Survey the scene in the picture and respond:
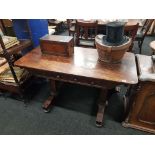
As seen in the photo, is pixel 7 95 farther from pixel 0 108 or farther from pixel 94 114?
pixel 94 114

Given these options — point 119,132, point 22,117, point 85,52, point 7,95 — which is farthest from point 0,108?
point 119,132

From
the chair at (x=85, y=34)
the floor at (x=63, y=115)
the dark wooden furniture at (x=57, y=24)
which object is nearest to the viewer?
the floor at (x=63, y=115)

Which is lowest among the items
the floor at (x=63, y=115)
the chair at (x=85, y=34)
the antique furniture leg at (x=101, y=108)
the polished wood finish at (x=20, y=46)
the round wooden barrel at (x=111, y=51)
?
the floor at (x=63, y=115)

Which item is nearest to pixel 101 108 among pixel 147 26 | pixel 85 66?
pixel 85 66

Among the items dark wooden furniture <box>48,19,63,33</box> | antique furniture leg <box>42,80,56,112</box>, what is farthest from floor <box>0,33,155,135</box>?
dark wooden furniture <box>48,19,63,33</box>

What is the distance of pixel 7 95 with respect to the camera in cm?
199

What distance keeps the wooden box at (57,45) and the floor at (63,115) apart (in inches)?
27.6

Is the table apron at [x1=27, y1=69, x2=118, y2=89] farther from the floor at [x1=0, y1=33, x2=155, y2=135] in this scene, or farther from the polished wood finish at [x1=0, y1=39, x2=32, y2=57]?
the floor at [x1=0, y1=33, x2=155, y2=135]

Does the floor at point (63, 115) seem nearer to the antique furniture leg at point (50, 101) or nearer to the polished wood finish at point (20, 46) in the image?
the antique furniture leg at point (50, 101)

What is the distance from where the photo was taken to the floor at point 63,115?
1536 mm

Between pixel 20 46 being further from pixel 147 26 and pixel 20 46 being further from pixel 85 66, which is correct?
pixel 147 26

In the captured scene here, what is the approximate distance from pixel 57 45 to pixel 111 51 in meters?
0.55

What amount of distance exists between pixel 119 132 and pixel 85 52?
0.92 m

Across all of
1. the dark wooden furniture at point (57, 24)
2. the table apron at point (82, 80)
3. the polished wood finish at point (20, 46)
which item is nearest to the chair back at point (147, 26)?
the table apron at point (82, 80)
